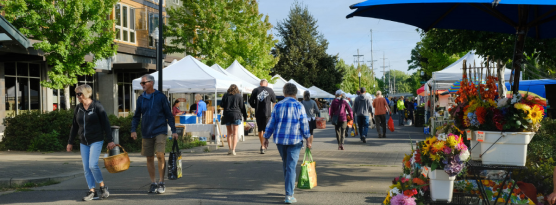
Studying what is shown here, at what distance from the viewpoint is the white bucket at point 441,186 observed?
493 centimetres

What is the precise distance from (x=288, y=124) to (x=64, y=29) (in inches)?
535

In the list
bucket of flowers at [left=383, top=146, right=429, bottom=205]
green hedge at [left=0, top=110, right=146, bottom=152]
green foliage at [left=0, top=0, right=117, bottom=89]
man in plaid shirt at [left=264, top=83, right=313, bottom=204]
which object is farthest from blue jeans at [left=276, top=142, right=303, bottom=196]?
green foliage at [left=0, top=0, right=117, bottom=89]

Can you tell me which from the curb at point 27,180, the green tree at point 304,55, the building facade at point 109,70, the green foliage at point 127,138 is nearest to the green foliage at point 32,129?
the green foliage at point 127,138

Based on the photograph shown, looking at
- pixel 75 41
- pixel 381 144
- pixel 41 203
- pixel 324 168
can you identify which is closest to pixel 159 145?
pixel 41 203

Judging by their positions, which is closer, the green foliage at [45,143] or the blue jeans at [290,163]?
the blue jeans at [290,163]

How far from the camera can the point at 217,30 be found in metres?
25.9

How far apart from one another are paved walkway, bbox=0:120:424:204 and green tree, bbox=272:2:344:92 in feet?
114

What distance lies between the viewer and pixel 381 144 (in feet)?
47.4

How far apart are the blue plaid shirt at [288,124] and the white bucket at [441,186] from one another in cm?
193

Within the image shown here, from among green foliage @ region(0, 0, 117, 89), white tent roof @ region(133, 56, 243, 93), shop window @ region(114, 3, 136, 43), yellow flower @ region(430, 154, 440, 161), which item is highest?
shop window @ region(114, 3, 136, 43)

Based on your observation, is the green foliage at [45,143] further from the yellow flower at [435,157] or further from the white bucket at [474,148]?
the white bucket at [474,148]

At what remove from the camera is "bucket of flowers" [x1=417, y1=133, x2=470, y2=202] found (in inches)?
186

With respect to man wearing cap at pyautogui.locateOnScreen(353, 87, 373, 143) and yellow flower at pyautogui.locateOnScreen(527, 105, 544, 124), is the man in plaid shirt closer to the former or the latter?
yellow flower at pyautogui.locateOnScreen(527, 105, 544, 124)

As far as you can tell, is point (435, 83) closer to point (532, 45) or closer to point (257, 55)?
point (532, 45)
